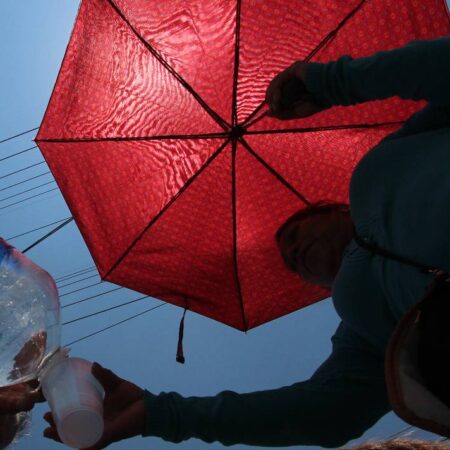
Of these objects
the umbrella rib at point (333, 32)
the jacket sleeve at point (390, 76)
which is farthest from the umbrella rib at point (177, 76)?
the jacket sleeve at point (390, 76)

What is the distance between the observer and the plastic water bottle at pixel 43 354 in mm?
1175

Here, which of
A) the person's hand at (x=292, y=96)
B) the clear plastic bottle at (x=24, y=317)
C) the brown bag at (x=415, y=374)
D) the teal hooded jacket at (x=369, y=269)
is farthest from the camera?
the clear plastic bottle at (x=24, y=317)

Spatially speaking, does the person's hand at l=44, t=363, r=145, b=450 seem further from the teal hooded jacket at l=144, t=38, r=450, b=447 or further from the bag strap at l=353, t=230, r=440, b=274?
the bag strap at l=353, t=230, r=440, b=274

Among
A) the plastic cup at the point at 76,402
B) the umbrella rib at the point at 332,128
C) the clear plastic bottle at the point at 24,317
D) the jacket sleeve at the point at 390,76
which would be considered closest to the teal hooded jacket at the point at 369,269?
the jacket sleeve at the point at 390,76

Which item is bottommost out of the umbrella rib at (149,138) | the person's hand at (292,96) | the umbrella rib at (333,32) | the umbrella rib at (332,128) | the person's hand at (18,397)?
the person's hand at (18,397)

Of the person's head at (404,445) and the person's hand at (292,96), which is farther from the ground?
the person's hand at (292,96)

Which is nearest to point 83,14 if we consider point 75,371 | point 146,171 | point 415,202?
point 146,171

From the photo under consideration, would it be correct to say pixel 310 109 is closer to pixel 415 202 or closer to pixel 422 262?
pixel 415 202

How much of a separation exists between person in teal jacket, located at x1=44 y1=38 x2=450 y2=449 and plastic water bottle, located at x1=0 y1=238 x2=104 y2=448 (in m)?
0.06

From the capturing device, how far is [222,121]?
279cm

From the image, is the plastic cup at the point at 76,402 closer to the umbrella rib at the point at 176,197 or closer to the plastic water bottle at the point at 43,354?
the plastic water bottle at the point at 43,354

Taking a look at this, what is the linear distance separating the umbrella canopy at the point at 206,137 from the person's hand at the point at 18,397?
4.93ft

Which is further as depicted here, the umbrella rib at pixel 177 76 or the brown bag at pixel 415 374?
the umbrella rib at pixel 177 76

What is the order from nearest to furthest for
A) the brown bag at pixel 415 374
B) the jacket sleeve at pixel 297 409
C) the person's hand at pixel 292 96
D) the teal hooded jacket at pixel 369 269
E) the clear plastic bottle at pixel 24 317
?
the brown bag at pixel 415 374 < the teal hooded jacket at pixel 369 269 < the jacket sleeve at pixel 297 409 < the person's hand at pixel 292 96 < the clear plastic bottle at pixel 24 317
